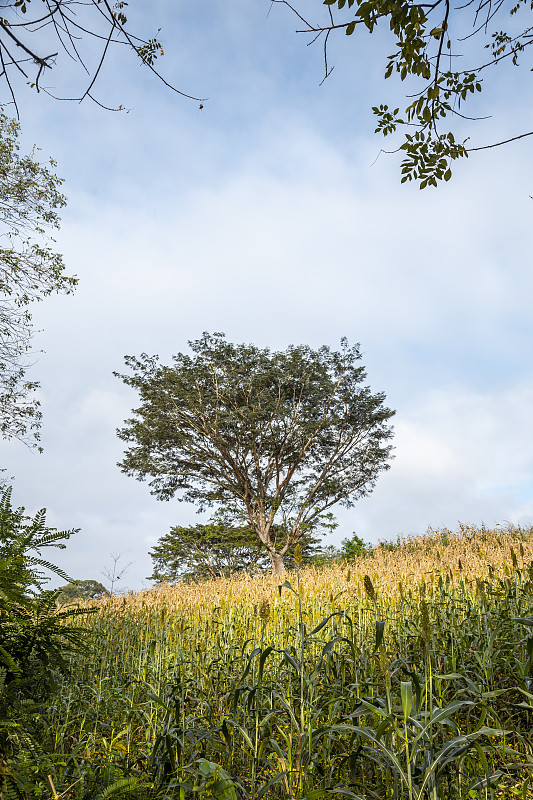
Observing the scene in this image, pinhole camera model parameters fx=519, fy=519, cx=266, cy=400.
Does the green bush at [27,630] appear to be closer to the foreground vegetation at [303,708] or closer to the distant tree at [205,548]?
the foreground vegetation at [303,708]

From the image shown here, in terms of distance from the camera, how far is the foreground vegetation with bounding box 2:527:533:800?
1.95 meters

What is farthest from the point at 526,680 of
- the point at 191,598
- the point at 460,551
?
the point at 460,551

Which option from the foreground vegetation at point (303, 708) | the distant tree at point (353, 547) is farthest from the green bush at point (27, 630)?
the distant tree at point (353, 547)

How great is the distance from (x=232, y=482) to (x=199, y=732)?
592 inches

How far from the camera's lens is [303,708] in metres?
2.30

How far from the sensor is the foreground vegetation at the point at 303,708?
195 cm

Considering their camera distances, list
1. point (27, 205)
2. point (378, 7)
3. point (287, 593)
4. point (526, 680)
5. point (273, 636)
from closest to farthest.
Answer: point (526, 680), point (378, 7), point (273, 636), point (287, 593), point (27, 205)

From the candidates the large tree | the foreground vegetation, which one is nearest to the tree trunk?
the large tree

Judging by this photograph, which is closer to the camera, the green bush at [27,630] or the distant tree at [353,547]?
the green bush at [27,630]

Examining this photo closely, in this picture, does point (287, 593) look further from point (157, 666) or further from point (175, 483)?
point (175, 483)

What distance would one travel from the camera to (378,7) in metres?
3.09

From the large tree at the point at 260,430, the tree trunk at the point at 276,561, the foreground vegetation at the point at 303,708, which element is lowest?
the foreground vegetation at the point at 303,708

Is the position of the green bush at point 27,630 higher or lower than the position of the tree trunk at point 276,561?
lower

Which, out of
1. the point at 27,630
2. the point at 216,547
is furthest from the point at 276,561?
the point at 27,630
